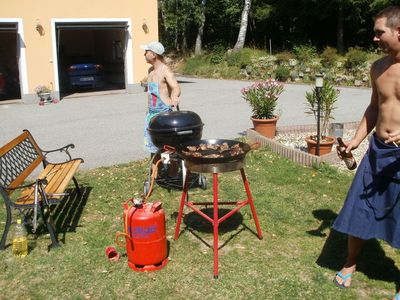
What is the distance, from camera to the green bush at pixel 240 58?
23.6 metres

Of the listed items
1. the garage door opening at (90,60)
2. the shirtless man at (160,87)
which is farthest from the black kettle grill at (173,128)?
the garage door opening at (90,60)

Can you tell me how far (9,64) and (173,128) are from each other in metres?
16.6

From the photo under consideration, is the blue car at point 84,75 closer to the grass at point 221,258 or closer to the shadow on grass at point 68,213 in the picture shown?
the shadow on grass at point 68,213

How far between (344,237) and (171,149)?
188 cm

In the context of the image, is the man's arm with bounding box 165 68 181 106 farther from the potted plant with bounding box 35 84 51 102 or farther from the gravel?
the potted plant with bounding box 35 84 51 102

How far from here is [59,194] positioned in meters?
4.50

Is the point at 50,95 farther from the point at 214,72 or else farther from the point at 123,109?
the point at 214,72

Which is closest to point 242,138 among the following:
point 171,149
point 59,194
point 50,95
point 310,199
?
point 310,199

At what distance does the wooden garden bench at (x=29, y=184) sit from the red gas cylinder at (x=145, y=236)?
2.87 feet

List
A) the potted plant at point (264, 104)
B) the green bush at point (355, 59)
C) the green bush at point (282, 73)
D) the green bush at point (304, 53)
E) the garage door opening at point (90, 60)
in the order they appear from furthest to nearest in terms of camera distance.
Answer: the green bush at point (304, 53) → the green bush at point (282, 73) → the green bush at point (355, 59) → the garage door opening at point (90, 60) → the potted plant at point (264, 104)

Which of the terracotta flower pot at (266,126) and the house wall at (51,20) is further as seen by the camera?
the house wall at (51,20)

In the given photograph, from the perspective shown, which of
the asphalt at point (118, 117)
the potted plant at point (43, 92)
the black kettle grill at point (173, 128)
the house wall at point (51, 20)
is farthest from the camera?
the potted plant at point (43, 92)

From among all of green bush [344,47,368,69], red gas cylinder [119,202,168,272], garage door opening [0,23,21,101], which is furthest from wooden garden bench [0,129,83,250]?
green bush [344,47,368,69]

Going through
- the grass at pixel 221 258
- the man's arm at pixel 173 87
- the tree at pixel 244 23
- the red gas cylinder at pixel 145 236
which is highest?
the tree at pixel 244 23
